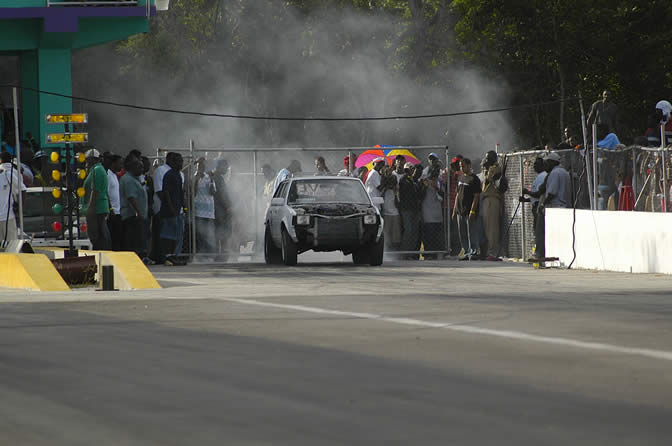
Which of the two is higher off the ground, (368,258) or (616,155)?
(616,155)

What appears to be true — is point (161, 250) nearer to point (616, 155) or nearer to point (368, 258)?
point (368, 258)

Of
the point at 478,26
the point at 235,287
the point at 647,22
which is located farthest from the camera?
the point at 478,26

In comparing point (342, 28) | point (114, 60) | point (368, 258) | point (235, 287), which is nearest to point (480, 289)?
point (235, 287)

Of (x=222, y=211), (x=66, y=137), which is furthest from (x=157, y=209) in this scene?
(x=66, y=137)

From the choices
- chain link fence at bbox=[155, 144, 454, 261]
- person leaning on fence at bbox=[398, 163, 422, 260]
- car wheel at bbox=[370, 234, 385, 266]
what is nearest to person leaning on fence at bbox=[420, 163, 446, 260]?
chain link fence at bbox=[155, 144, 454, 261]

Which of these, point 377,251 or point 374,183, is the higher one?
point 374,183

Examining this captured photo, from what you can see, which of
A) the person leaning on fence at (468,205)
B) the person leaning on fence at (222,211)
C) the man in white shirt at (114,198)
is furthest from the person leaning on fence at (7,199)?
the person leaning on fence at (468,205)

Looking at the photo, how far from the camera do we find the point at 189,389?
7.97 m

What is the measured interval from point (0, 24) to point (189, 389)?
25.9 metres

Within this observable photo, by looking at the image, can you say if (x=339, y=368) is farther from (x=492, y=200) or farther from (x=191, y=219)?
(x=191, y=219)

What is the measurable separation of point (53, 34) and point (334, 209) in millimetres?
12020

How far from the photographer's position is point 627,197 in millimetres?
20125

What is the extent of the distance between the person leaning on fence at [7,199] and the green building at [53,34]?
1013 cm

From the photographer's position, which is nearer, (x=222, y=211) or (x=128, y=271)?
(x=128, y=271)
